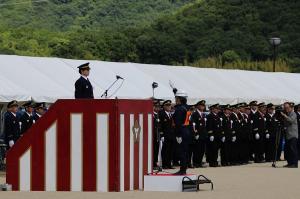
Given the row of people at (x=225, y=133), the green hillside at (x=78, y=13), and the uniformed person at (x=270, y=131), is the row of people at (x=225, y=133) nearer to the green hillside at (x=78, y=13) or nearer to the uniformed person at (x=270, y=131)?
the uniformed person at (x=270, y=131)

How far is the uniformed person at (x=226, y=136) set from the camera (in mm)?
29875

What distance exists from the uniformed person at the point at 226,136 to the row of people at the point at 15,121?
24.0 feet

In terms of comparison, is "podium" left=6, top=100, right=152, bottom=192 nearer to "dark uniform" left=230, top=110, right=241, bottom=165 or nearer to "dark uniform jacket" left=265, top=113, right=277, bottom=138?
"dark uniform" left=230, top=110, right=241, bottom=165

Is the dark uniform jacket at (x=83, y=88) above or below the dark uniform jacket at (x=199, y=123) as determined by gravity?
above

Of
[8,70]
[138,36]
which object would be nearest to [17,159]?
[8,70]

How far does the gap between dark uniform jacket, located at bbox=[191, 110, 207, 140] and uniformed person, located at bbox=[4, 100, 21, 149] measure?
6.42 metres

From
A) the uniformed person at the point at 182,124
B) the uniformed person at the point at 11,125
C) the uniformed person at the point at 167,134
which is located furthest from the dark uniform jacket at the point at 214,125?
the uniformed person at the point at 182,124

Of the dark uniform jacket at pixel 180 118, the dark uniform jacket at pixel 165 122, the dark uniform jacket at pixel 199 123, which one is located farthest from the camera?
the dark uniform jacket at pixel 199 123

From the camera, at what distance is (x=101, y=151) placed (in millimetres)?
17922

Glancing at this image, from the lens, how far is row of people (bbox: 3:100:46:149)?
23438 millimetres

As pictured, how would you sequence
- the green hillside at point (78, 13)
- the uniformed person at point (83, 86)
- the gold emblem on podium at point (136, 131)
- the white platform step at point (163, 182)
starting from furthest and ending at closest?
the green hillside at point (78, 13) < the uniformed person at point (83, 86) < the gold emblem on podium at point (136, 131) < the white platform step at point (163, 182)

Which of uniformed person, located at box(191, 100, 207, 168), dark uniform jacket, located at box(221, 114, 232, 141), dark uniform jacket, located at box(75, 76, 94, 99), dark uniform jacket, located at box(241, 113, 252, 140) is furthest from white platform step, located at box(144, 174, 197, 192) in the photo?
dark uniform jacket, located at box(241, 113, 252, 140)

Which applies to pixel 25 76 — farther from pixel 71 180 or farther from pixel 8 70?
pixel 71 180

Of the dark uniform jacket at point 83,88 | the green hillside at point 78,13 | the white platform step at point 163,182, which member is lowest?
the white platform step at point 163,182
